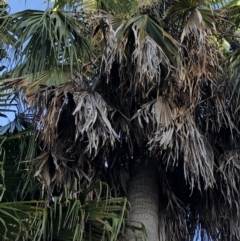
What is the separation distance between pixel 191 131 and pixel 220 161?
49cm

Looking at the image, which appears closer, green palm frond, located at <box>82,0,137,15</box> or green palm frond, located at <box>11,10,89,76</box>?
green palm frond, located at <box>11,10,89,76</box>

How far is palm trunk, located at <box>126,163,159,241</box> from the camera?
23.6ft

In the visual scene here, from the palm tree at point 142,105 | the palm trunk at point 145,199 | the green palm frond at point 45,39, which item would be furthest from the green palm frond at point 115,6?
the palm trunk at point 145,199

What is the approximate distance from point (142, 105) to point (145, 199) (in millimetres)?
932

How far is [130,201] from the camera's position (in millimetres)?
7410

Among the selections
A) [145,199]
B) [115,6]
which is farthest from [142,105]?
[115,6]

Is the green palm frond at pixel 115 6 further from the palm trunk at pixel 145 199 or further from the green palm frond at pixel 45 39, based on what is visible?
the palm trunk at pixel 145 199

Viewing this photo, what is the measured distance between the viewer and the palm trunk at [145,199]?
719cm

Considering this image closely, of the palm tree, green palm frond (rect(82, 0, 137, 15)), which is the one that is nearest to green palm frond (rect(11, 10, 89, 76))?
the palm tree

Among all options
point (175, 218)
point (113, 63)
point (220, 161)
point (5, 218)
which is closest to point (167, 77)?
point (113, 63)

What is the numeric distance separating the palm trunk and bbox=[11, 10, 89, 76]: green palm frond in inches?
50.1

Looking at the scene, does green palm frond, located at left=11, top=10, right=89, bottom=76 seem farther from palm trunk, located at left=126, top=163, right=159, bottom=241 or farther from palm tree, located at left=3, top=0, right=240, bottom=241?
palm trunk, located at left=126, top=163, right=159, bottom=241

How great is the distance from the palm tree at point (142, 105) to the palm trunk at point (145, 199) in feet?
0.03

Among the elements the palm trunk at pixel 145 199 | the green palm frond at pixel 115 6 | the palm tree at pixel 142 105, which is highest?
the green palm frond at pixel 115 6
